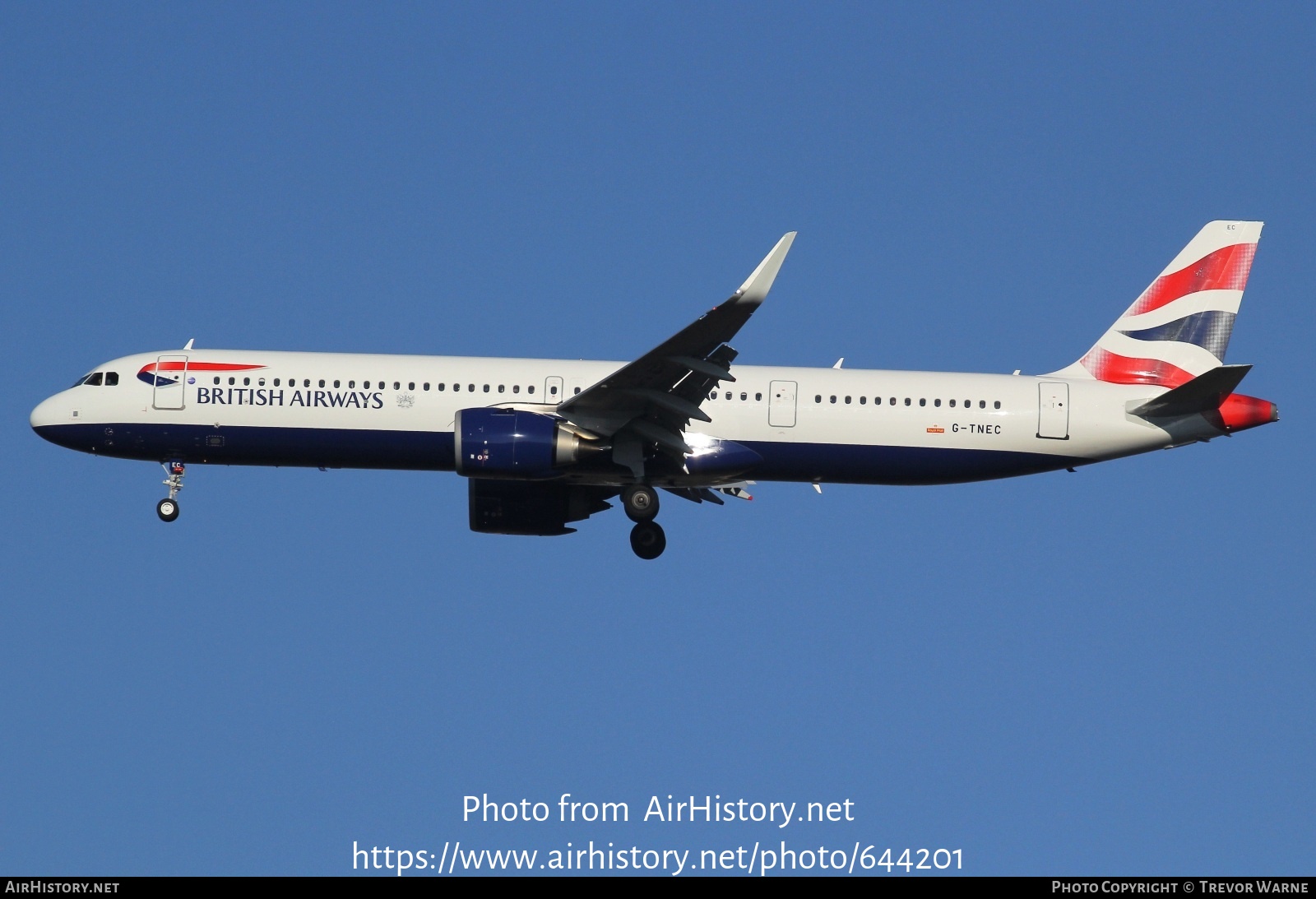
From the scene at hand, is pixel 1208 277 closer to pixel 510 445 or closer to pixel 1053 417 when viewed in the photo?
pixel 1053 417

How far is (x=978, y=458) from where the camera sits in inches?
1554

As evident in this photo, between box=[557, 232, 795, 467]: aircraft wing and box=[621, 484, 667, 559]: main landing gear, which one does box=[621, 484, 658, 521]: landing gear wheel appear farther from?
box=[557, 232, 795, 467]: aircraft wing

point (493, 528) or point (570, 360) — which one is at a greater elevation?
point (570, 360)

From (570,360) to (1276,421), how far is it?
15650 millimetres

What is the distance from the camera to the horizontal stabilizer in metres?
37.3

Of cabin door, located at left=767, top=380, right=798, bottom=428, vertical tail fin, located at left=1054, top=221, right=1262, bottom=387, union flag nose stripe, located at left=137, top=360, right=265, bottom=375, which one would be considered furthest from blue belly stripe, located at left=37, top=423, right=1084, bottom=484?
vertical tail fin, located at left=1054, top=221, right=1262, bottom=387

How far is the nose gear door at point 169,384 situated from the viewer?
130 ft

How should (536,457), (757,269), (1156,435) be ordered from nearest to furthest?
(757,269), (536,457), (1156,435)

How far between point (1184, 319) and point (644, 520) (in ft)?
45.1

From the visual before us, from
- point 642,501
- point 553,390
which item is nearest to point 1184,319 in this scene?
point 642,501

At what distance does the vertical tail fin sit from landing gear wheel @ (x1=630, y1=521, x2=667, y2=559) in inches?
401

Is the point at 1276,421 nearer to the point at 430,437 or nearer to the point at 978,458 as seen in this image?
the point at 978,458

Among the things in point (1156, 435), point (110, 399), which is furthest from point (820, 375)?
point (110, 399)

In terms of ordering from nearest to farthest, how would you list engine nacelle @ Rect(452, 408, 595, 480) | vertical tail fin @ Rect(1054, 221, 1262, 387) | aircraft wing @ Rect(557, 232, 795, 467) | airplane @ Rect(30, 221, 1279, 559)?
aircraft wing @ Rect(557, 232, 795, 467)
engine nacelle @ Rect(452, 408, 595, 480)
airplane @ Rect(30, 221, 1279, 559)
vertical tail fin @ Rect(1054, 221, 1262, 387)
